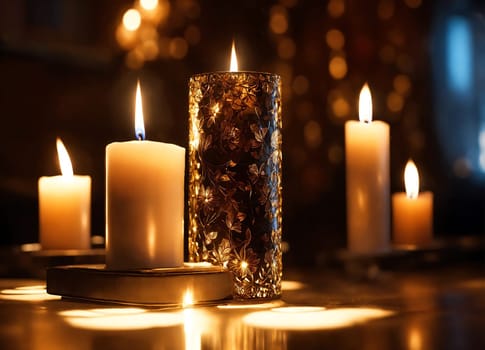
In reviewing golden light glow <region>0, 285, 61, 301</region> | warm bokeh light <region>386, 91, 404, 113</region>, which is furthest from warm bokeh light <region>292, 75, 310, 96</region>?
golden light glow <region>0, 285, 61, 301</region>

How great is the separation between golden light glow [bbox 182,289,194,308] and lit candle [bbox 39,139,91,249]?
0.40 m

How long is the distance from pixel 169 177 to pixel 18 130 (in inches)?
35.2

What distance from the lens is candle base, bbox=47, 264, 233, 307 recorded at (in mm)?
854

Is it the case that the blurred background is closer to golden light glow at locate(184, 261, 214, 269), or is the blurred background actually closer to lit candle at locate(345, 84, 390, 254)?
lit candle at locate(345, 84, 390, 254)

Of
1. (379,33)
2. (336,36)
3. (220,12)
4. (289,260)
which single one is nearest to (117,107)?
(220,12)

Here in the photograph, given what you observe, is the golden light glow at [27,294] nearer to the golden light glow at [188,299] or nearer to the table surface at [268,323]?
the table surface at [268,323]

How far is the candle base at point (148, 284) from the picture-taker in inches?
33.6

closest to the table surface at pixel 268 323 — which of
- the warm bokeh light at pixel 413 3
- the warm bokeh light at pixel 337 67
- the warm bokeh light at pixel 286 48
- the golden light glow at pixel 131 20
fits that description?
the golden light glow at pixel 131 20

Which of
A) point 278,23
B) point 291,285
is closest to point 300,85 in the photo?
point 278,23

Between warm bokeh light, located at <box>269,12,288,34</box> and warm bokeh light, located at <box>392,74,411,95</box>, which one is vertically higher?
warm bokeh light, located at <box>269,12,288,34</box>

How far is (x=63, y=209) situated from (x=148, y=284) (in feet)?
1.38

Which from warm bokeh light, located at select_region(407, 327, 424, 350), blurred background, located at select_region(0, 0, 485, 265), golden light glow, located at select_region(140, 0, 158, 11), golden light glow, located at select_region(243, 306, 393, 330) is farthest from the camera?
golden light glow, located at select_region(140, 0, 158, 11)

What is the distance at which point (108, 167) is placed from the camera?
3.02ft

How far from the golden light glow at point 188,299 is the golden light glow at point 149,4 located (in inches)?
43.4
